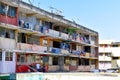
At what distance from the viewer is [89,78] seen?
25672mm

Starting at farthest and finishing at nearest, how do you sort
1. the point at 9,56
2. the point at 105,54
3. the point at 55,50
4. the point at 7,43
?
the point at 105,54 < the point at 55,50 < the point at 9,56 < the point at 7,43

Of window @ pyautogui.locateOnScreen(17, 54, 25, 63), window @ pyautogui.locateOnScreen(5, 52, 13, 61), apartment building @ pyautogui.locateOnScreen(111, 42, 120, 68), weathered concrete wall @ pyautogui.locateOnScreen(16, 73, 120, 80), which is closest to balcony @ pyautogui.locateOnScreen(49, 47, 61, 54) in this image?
Answer: window @ pyautogui.locateOnScreen(17, 54, 25, 63)

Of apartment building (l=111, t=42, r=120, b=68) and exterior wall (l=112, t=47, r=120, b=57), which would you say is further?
exterior wall (l=112, t=47, r=120, b=57)

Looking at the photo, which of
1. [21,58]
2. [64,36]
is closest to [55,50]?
[64,36]

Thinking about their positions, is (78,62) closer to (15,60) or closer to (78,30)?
(78,30)

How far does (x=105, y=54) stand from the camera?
7606 cm

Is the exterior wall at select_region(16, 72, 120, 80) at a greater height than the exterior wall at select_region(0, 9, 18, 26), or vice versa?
the exterior wall at select_region(0, 9, 18, 26)

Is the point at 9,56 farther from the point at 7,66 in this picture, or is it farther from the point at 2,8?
the point at 2,8

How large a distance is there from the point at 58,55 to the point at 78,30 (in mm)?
10234

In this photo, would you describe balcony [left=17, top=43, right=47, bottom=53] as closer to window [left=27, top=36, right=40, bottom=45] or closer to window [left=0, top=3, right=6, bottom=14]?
window [left=27, top=36, right=40, bottom=45]

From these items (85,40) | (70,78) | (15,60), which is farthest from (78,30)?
(70,78)

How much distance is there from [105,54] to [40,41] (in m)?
34.2

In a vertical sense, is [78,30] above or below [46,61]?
above

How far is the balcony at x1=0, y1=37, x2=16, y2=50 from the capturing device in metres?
33.4
